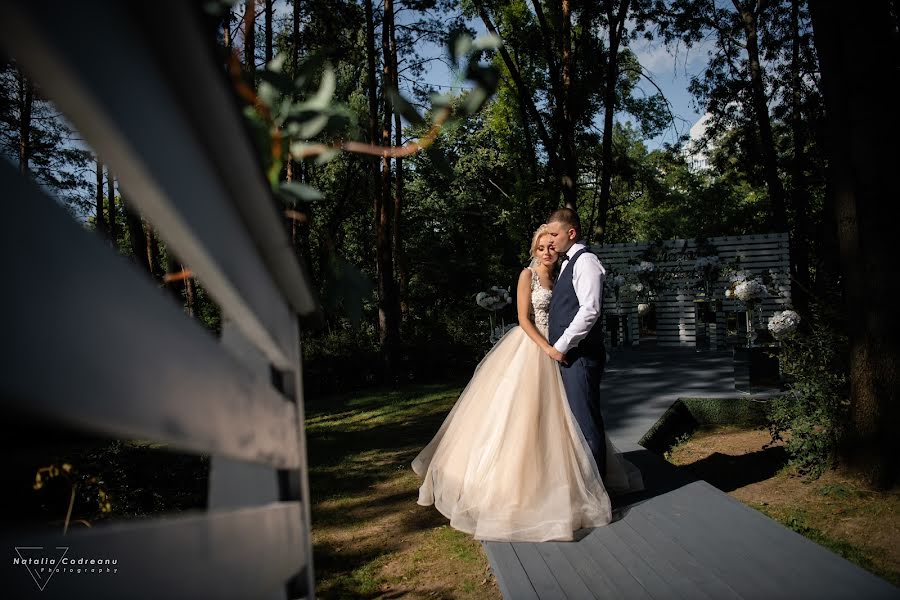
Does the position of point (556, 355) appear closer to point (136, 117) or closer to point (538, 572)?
point (538, 572)

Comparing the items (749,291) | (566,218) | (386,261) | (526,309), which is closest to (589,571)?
(526,309)

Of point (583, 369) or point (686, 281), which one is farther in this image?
point (686, 281)

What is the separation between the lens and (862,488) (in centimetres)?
528

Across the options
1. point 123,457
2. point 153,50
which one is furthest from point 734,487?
point 153,50

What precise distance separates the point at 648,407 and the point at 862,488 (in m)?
3.53

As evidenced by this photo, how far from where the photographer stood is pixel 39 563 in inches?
32.3

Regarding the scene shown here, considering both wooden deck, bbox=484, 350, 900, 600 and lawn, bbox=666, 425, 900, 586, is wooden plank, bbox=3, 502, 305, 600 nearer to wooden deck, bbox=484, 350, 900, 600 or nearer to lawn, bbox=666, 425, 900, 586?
wooden deck, bbox=484, 350, 900, 600

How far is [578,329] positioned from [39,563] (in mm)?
3880

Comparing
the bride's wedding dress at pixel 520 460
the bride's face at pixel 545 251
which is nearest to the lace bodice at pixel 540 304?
the bride's wedding dress at pixel 520 460

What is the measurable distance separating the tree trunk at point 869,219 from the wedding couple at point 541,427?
2.10 m

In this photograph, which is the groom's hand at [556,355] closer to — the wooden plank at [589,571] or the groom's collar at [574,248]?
the groom's collar at [574,248]

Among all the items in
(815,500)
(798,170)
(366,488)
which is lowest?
(366,488)

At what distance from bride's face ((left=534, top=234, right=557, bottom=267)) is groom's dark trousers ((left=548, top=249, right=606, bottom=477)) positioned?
14cm

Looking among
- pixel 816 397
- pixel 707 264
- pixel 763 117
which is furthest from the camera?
pixel 763 117
